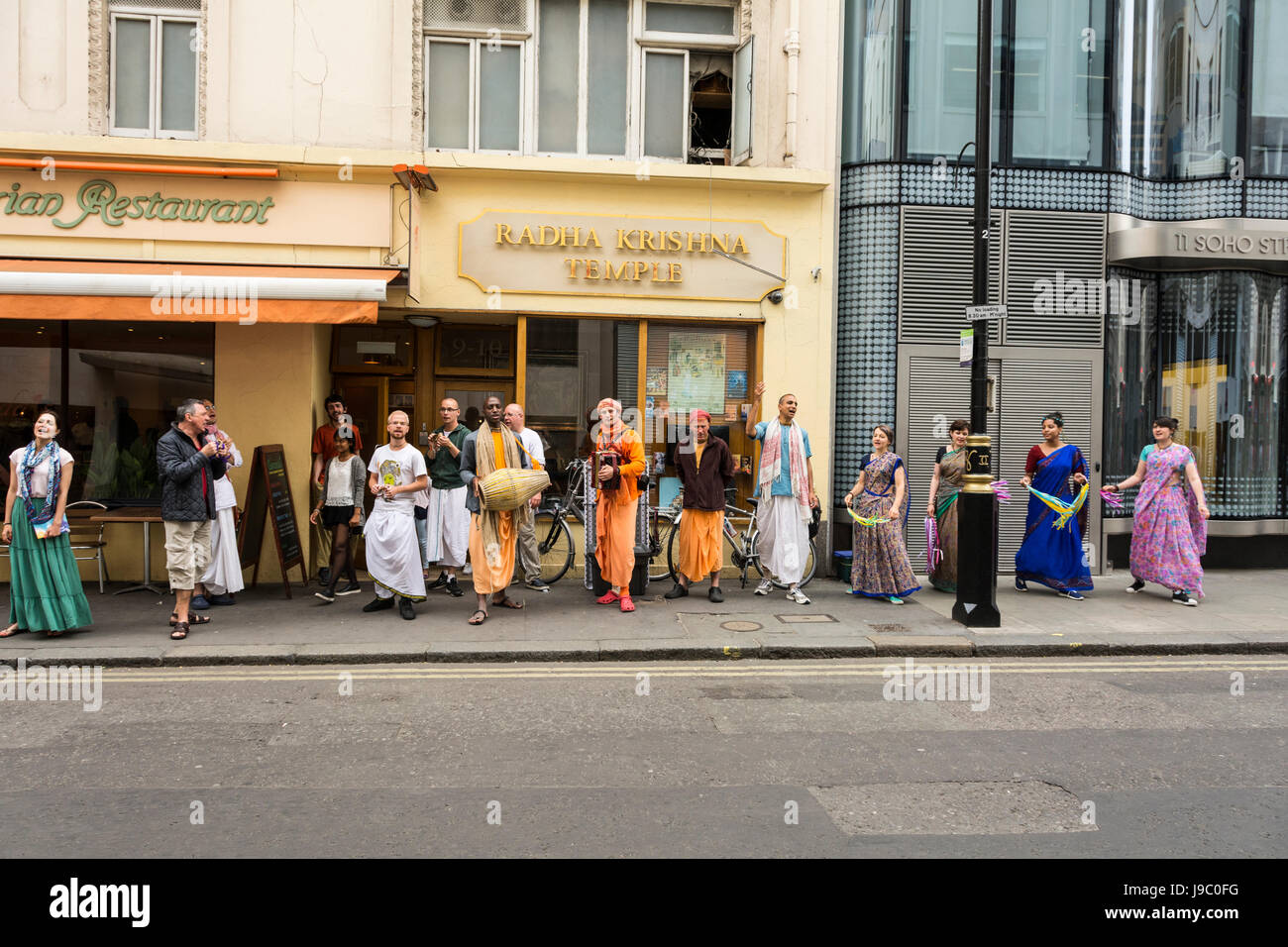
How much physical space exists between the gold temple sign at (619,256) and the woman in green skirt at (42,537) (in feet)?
15.6

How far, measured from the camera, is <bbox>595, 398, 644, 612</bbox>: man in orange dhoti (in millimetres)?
9383

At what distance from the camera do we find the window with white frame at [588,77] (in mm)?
11703

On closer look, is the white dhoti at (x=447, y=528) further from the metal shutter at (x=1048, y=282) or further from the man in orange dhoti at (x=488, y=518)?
the metal shutter at (x=1048, y=282)

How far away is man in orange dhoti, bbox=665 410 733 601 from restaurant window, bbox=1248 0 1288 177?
27.6ft

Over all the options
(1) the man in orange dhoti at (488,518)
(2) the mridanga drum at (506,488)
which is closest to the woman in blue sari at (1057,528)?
(2) the mridanga drum at (506,488)

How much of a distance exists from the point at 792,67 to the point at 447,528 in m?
6.70

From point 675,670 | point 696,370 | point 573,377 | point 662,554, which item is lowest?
point 675,670

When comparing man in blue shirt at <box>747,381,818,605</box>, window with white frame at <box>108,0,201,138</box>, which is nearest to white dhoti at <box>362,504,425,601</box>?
man in blue shirt at <box>747,381,818,605</box>

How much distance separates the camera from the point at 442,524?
10727 mm

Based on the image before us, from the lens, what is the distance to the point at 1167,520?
34.2 ft

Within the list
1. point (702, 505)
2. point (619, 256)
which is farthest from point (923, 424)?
point (619, 256)

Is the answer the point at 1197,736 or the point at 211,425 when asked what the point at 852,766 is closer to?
the point at 1197,736

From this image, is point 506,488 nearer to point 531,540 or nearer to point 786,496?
point 531,540

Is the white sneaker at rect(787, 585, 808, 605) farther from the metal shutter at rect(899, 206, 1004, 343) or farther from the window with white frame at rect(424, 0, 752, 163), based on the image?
the window with white frame at rect(424, 0, 752, 163)
